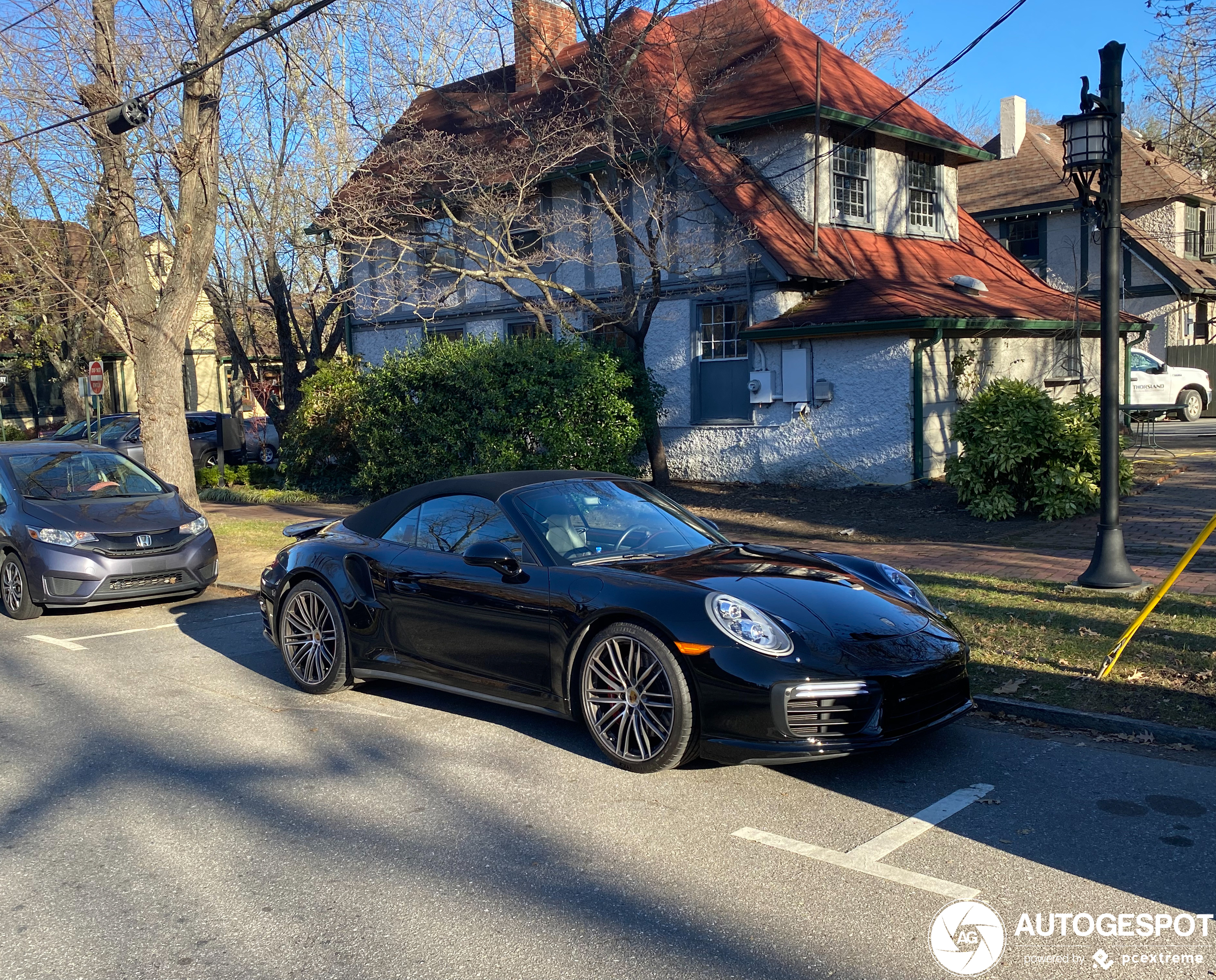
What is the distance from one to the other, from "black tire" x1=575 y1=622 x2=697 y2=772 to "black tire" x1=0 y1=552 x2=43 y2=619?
667 centimetres

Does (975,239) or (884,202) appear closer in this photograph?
(884,202)

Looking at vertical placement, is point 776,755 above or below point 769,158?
below

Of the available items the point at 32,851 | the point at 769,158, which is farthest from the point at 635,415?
the point at 32,851

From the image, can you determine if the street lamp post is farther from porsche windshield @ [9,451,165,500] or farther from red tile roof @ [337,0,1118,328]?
porsche windshield @ [9,451,165,500]

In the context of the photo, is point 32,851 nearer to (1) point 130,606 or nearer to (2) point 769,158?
(1) point 130,606

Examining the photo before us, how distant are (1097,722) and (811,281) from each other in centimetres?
1237

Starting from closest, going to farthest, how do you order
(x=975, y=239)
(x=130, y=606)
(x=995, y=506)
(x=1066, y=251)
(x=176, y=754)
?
(x=176, y=754) < (x=130, y=606) < (x=995, y=506) < (x=975, y=239) < (x=1066, y=251)

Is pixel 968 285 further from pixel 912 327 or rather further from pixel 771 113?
pixel 771 113

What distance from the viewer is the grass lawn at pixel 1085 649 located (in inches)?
238

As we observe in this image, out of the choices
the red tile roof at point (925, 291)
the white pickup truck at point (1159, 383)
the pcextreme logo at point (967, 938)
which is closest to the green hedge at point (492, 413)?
the red tile roof at point (925, 291)

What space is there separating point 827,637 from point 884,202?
15908 mm

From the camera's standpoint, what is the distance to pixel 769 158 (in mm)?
18234

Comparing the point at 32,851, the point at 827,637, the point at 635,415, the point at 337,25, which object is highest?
the point at 337,25

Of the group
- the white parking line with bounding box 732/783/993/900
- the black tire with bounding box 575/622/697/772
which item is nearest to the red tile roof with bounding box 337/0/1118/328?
the black tire with bounding box 575/622/697/772
